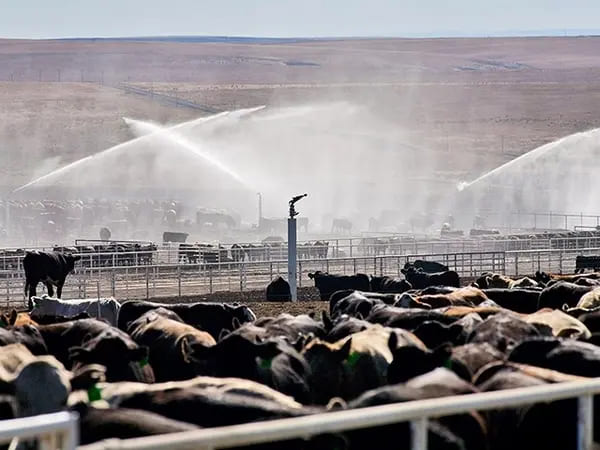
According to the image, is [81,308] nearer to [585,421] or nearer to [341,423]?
[585,421]

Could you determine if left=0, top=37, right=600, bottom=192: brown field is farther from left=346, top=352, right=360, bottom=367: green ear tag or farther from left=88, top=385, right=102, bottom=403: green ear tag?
left=88, top=385, right=102, bottom=403: green ear tag

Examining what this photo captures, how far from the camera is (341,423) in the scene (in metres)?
5.01

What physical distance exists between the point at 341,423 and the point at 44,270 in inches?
796

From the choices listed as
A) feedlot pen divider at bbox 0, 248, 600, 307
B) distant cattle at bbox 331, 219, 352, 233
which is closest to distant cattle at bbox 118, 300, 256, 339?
feedlot pen divider at bbox 0, 248, 600, 307

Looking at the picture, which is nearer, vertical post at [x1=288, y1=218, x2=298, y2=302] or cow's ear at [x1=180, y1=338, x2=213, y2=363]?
cow's ear at [x1=180, y1=338, x2=213, y2=363]

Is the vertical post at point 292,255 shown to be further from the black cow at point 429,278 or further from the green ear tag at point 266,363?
the green ear tag at point 266,363

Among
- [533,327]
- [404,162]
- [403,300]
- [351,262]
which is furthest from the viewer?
[404,162]

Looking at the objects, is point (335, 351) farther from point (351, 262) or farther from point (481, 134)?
point (481, 134)

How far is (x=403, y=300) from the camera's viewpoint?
16484 millimetres

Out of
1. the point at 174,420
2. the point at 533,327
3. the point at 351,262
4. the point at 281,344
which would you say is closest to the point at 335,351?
the point at 281,344

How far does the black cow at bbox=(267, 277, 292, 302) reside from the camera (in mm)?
23938

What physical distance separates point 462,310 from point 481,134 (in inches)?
4010

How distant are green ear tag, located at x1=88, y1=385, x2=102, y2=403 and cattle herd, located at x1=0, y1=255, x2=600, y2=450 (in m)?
0.01

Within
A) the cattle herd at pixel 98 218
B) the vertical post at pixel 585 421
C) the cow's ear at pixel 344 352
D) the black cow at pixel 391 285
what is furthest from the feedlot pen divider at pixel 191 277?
the cattle herd at pixel 98 218
